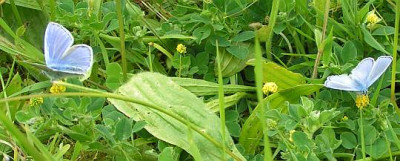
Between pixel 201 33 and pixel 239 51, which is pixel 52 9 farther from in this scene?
pixel 239 51

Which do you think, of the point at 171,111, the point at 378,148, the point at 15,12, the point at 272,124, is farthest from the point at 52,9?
the point at 378,148

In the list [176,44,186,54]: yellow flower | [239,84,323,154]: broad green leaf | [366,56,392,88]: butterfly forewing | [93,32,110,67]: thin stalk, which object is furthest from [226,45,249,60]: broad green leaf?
[366,56,392,88]: butterfly forewing

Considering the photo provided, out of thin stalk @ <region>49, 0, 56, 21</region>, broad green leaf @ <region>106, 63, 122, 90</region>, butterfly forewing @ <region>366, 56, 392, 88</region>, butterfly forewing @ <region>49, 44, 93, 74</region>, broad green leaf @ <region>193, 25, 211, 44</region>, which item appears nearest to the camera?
butterfly forewing @ <region>49, 44, 93, 74</region>

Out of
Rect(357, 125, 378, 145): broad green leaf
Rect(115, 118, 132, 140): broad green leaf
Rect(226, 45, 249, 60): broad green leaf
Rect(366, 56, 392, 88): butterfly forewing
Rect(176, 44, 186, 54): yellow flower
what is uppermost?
Rect(366, 56, 392, 88): butterfly forewing

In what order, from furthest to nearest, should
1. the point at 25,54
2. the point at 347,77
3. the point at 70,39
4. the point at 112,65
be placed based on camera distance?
the point at 25,54, the point at 112,65, the point at 347,77, the point at 70,39

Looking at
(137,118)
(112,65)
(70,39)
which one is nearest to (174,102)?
(137,118)

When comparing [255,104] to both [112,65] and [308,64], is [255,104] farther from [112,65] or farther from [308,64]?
[112,65]

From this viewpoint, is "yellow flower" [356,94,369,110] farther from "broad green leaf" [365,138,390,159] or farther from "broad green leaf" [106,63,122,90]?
"broad green leaf" [106,63,122,90]
